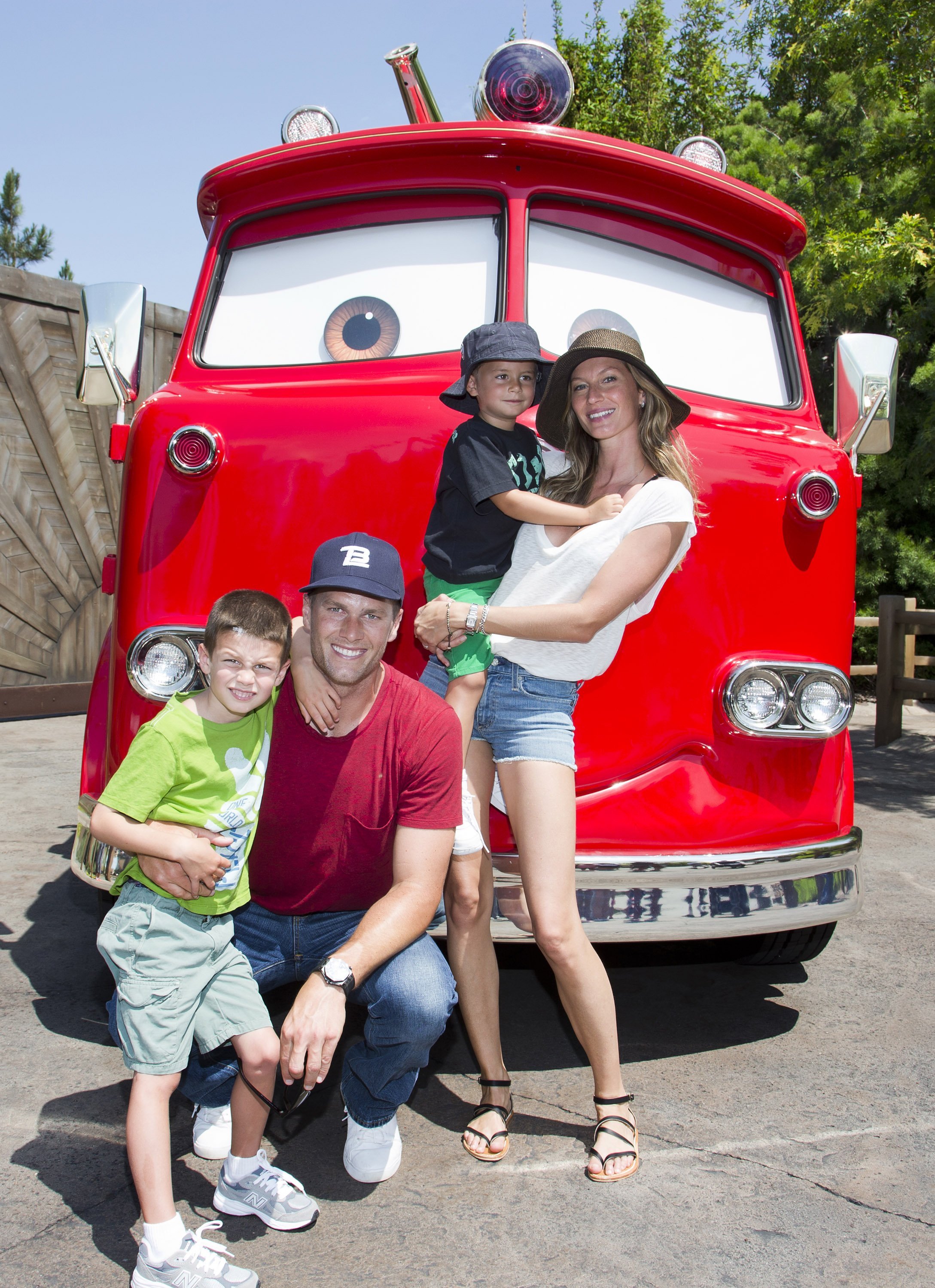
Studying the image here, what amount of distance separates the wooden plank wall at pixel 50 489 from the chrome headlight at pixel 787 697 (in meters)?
5.73

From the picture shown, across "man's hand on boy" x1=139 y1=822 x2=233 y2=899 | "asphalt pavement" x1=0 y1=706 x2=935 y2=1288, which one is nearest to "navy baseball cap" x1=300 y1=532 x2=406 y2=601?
"man's hand on boy" x1=139 y1=822 x2=233 y2=899

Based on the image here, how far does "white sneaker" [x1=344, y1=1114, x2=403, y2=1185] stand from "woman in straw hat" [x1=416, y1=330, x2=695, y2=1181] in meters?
0.20

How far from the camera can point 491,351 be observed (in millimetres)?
2502

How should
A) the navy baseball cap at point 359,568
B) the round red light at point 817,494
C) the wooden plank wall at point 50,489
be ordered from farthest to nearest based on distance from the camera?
1. the wooden plank wall at point 50,489
2. the round red light at point 817,494
3. the navy baseball cap at point 359,568

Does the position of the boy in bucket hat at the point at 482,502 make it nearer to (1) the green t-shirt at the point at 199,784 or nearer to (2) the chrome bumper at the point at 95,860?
(1) the green t-shirt at the point at 199,784

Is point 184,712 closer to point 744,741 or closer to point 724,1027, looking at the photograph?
point 744,741

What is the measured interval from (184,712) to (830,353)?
11.7m

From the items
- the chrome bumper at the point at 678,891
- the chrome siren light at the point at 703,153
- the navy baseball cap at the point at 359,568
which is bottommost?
the chrome bumper at the point at 678,891

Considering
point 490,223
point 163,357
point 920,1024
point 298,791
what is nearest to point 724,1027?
point 920,1024

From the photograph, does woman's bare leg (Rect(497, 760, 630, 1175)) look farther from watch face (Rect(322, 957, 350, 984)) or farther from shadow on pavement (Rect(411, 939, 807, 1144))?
watch face (Rect(322, 957, 350, 984))

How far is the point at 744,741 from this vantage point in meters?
2.79

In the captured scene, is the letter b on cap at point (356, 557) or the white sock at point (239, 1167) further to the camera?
the letter b on cap at point (356, 557)

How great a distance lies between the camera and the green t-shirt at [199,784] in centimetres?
207

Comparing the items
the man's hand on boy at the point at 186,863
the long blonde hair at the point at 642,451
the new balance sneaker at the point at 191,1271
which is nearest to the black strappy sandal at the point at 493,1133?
the new balance sneaker at the point at 191,1271
